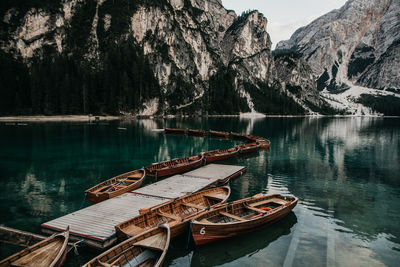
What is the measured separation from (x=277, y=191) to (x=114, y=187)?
15.9 meters

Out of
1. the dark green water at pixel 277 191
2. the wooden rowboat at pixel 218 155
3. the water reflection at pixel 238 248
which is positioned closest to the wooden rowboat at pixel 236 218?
the water reflection at pixel 238 248

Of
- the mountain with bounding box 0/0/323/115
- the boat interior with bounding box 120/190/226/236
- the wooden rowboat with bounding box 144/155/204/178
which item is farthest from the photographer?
the mountain with bounding box 0/0/323/115

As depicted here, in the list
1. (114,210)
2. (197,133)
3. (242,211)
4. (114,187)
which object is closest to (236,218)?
(242,211)

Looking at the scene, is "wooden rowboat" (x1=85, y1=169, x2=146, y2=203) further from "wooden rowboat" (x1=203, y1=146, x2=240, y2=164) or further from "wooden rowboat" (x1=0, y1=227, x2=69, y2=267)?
"wooden rowboat" (x1=203, y1=146, x2=240, y2=164)

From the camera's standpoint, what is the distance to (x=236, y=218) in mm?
16719

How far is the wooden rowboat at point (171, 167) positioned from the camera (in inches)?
1192

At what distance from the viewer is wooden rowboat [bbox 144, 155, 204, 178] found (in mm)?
30281

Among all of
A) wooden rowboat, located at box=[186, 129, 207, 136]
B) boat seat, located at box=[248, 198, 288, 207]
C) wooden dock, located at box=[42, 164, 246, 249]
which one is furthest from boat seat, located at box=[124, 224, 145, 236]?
wooden rowboat, located at box=[186, 129, 207, 136]

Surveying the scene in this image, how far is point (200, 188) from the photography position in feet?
82.7

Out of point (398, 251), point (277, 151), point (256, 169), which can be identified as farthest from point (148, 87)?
point (398, 251)

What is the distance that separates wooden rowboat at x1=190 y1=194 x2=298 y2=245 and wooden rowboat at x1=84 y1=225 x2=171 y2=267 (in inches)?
87.2

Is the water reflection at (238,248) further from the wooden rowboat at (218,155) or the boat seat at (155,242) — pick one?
the wooden rowboat at (218,155)

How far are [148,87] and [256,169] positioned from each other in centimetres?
13352

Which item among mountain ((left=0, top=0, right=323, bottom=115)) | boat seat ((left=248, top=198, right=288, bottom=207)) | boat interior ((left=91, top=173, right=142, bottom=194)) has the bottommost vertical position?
boat seat ((left=248, top=198, right=288, bottom=207))
